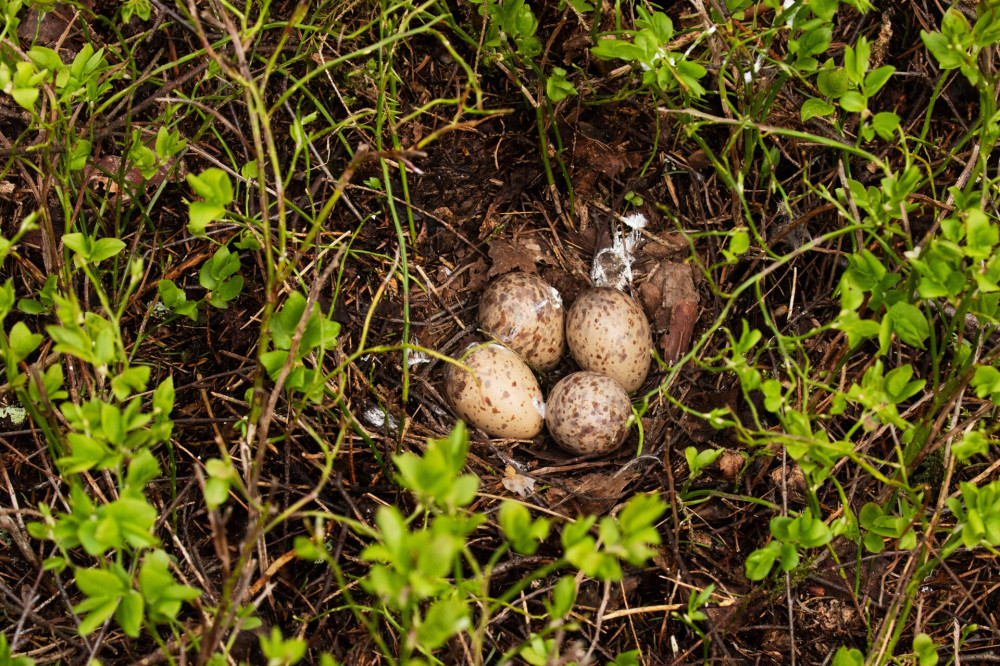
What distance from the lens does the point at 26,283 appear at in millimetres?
2172

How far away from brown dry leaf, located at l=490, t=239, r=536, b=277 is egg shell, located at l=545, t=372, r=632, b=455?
46 cm

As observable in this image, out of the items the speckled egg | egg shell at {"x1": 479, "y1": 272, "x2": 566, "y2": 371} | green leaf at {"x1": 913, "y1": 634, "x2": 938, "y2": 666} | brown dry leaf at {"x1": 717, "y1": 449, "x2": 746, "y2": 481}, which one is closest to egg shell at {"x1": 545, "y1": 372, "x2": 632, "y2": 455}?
the speckled egg

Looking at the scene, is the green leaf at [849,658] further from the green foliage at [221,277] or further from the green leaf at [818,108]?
the green foliage at [221,277]

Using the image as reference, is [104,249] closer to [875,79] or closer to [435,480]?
[435,480]

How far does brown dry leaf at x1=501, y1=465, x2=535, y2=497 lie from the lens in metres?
2.26

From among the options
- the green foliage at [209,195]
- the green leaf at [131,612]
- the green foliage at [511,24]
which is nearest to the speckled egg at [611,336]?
the green foliage at [511,24]

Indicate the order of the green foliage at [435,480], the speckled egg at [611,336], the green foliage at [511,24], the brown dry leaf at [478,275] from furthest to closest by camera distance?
the brown dry leaf at [478,275] → the speckled egg at [611,336] → the green foliage at [511,24] → the green foliage at [435,480]

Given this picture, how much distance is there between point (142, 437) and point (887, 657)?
1677 millimetres

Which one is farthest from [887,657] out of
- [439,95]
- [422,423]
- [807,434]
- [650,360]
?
[439,95]

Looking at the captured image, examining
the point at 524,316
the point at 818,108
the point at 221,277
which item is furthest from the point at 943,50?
the point at 221,277

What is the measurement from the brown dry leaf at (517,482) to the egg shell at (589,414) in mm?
184

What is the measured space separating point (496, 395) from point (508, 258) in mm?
543

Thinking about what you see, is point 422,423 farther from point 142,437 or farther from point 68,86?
point 68,86

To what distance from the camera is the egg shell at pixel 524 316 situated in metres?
2.46
